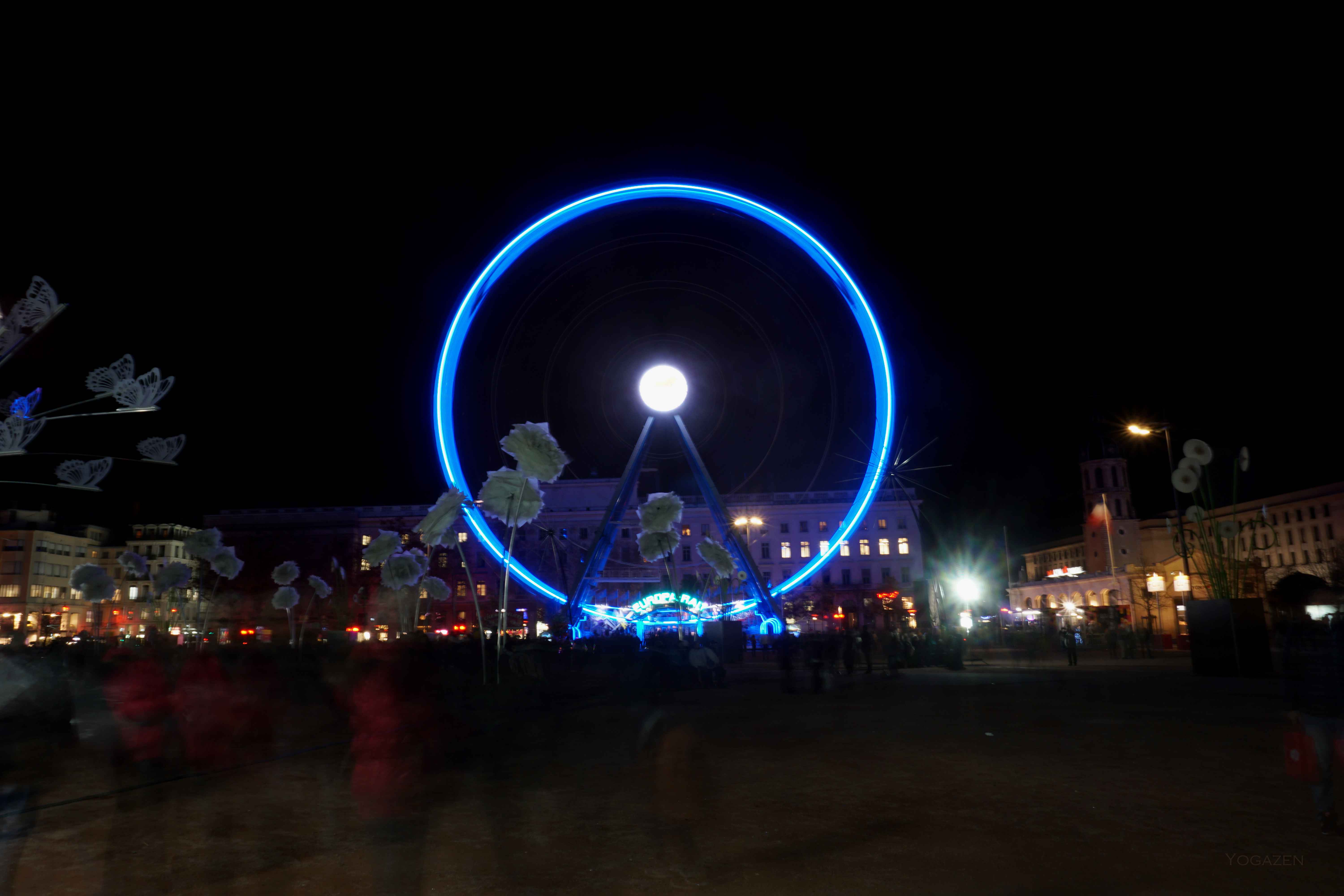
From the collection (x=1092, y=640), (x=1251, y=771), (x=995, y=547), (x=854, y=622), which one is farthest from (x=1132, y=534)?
(x=1251, y=771)

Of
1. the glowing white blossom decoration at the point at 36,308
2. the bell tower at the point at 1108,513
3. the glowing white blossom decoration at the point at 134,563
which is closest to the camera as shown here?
the glowing white blossom decoration at the point at 36,308

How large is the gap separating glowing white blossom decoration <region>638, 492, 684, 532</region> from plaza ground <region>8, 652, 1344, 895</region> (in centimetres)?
2084

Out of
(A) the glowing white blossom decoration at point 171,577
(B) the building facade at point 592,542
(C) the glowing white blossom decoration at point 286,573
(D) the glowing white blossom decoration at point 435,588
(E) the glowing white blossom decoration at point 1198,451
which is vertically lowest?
(D) the glowing white blossom decoration at point 435,588

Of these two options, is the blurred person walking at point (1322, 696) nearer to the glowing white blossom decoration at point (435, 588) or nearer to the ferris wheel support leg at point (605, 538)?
the glowing white blossom decoration at point (435, 588)

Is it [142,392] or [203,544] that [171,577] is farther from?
[142,392]

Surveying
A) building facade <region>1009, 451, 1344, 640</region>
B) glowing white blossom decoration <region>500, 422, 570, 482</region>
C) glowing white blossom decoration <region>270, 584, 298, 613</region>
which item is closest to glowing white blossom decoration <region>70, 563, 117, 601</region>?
glowing white blossom decoration <region>270, 584, 298, 613</region>

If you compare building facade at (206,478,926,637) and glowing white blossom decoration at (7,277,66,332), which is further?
building facade at (206,478,926,637)

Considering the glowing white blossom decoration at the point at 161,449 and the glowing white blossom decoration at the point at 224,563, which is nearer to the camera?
the glowing white blossom decoration at the point at 161,449

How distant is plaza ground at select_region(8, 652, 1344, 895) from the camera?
6.65 meters

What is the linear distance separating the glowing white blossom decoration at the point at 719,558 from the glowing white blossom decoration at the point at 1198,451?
21.6 m

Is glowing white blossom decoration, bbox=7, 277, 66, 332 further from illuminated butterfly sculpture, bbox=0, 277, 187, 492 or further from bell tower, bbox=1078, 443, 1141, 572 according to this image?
bell tower, bbox=1078, 443, 1141, 572

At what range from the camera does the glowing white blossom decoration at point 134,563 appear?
107 ft

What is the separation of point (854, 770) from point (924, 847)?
11.8ft

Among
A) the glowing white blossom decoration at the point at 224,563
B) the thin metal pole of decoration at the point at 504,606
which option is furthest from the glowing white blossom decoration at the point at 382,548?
the glowing white blossom decoration at the point at 224,563
